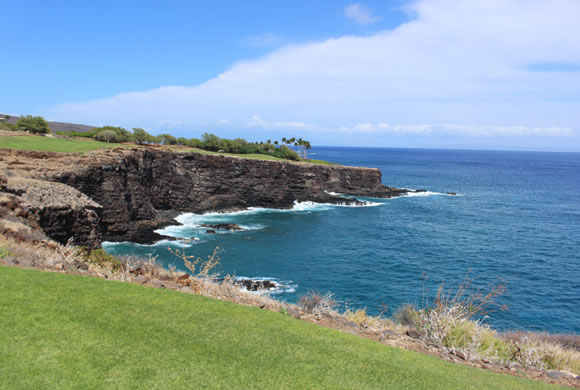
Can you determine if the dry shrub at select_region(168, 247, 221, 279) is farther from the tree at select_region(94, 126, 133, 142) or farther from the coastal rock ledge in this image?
the tree at select_region(94, 126, 133, 142)

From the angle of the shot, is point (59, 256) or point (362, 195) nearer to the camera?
point (59, 256)

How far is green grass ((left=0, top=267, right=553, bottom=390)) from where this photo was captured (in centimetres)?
540

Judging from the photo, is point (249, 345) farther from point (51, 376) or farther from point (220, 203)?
point (220, 203)

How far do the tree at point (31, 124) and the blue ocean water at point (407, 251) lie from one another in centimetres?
2335

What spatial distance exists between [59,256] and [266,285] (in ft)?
50.5

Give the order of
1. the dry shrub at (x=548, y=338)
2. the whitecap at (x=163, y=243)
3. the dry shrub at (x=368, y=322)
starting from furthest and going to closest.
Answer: the whitecap at (x=163, y=243) → the dry shrub at (x=548, y=338) → the dry shrub at (x=368, y=322)

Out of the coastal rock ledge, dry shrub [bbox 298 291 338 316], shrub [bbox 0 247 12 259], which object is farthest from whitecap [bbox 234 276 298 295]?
shrub [bbox 0 247 12 259]

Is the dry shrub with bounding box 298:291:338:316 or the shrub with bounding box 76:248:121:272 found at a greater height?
the shrub with bounding box 76:248:121:272

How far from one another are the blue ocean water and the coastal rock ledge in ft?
10.6

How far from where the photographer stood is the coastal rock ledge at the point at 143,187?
69.2 feet

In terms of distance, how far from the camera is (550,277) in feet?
96.7

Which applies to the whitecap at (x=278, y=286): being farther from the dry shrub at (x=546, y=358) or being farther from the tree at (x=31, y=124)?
the tree at (x=31, y=124)

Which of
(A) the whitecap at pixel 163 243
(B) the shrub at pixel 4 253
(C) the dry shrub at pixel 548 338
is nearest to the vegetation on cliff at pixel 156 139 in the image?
(A) the whitecap at pixel 163 243

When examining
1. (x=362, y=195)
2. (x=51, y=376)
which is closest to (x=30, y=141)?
(x=51, y=376)
